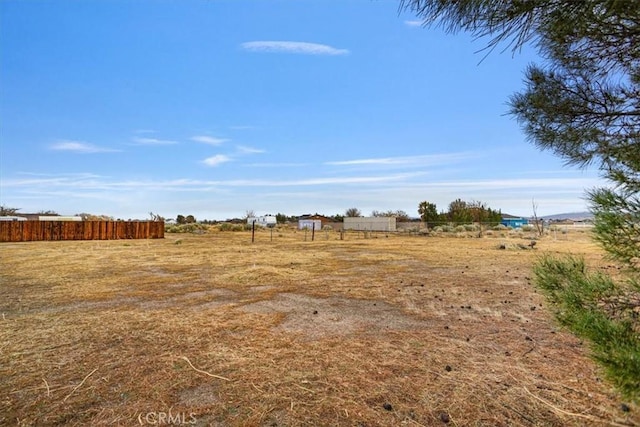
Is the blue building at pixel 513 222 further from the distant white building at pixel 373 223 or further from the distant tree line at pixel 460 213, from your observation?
the distant white building at pixel 373 223

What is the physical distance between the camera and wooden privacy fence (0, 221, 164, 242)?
20.5 meters

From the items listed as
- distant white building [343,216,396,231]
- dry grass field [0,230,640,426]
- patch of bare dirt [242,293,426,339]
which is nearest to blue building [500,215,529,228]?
distant white building [343,216,396,231]

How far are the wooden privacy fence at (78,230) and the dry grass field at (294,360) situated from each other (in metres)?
19.4

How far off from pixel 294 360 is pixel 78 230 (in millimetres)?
25088

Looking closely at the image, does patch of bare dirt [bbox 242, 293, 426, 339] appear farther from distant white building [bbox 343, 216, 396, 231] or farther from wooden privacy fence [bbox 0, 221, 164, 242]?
distant white building [bbox 343, 216, 396, 231]

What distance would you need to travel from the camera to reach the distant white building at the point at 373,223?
37812mm

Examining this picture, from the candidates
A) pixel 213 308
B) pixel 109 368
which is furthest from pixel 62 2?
pixel 109 368

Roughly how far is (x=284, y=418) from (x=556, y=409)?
1.69 meters

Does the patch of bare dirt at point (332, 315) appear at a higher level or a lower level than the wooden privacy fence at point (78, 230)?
lower

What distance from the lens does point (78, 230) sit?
2245 cm

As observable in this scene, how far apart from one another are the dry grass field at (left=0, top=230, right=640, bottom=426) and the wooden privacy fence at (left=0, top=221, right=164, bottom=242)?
63.6 feet

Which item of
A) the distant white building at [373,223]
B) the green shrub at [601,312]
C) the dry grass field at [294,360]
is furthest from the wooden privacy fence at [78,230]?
the green shrub at [601,312]

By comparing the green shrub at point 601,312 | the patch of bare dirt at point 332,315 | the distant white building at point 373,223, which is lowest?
the patch of bare dirt at point 332,315

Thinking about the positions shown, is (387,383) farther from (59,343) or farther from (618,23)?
(59,343)
